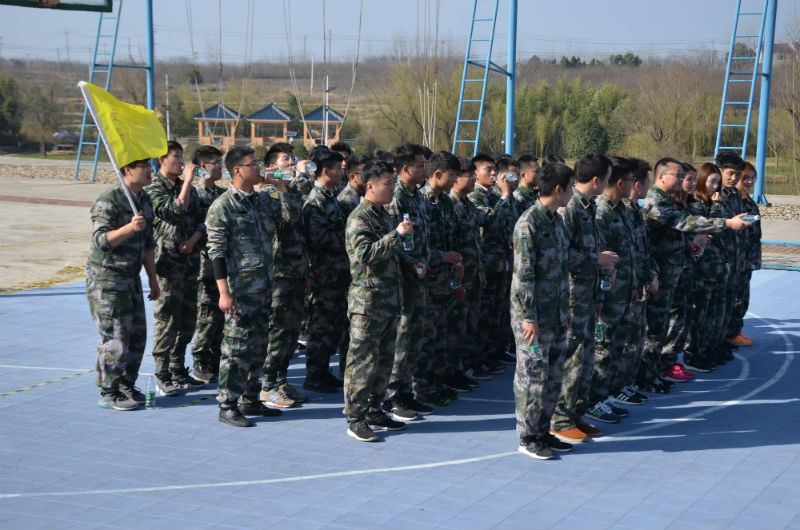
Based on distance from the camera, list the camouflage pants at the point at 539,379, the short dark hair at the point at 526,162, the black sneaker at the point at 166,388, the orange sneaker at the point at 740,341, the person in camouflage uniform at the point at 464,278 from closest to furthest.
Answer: the camouflage pants at the point at 539,379
the black sneaker at the point at 166,388
the person in camouflage uniform at the point at 464,278
the short dark hair at the point at 526,162
the orange sneaker at the point at 740,341

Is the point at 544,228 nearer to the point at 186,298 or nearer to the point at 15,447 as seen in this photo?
the point at 186,298

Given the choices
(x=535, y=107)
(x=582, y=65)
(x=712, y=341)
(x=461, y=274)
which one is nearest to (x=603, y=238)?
(x=461, y=274)

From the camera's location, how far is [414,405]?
715cm

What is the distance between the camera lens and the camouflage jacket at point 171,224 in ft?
24.6

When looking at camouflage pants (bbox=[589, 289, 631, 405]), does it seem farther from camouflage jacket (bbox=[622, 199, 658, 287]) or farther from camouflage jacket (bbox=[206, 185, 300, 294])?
camouflage jacket (bbox=[206, 185, 300, 294])

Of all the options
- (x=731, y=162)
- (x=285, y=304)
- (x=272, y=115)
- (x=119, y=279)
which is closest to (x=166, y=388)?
(x=119, y=279)

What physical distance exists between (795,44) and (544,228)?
34486mm

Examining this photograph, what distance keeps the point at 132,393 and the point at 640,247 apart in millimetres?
4263

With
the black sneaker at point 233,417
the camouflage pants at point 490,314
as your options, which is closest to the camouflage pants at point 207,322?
the black sneaker at point 233,417

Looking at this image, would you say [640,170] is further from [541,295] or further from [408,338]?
[408,338]

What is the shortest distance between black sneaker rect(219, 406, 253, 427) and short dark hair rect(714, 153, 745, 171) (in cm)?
541

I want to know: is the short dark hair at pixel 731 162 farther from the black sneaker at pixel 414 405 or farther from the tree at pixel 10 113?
the tree at pixel 10 113

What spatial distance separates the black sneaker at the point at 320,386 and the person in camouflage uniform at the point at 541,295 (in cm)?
211

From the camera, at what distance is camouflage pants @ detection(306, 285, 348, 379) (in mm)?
7695
